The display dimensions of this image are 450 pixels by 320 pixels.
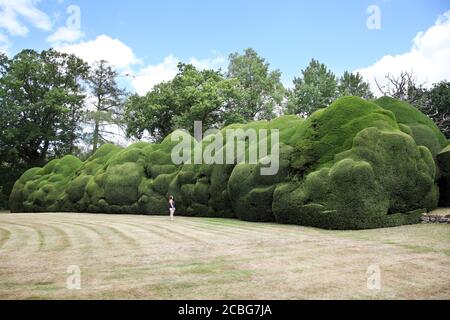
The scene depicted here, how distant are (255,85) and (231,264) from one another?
155 feet

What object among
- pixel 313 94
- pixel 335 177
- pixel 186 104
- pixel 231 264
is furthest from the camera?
pixel 313 94

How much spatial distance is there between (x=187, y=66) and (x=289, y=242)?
132 ft

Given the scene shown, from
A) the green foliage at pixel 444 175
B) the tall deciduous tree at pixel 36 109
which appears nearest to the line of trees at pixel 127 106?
the tall deciduous tree at pixel 36 109

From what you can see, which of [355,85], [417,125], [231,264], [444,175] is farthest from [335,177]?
[355,85]

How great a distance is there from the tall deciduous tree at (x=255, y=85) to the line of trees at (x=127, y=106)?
140 mm

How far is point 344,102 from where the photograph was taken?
18.9 m

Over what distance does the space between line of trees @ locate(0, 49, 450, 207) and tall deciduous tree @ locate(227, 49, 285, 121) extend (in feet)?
0.46

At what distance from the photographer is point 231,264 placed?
8859mm

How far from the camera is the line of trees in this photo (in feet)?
148

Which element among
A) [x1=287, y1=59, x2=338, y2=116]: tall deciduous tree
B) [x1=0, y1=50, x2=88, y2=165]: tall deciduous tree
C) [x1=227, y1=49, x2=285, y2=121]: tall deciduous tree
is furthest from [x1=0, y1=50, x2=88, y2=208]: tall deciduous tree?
[x1=287, y1=59, x2=338, y2=116]: tall deciduous tree

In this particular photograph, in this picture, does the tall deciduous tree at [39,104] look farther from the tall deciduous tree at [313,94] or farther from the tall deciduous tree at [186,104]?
the tall deciduous tree at [313,94]

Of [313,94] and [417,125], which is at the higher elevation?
[313,94]

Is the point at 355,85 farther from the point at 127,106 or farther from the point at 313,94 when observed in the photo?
the point at 127,106

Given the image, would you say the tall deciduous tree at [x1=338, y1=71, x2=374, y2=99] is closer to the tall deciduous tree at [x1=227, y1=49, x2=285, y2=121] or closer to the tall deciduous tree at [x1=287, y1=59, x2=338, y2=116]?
the tall deciduous tree at [x1=287, y1=59, x2=338, y2=116]
